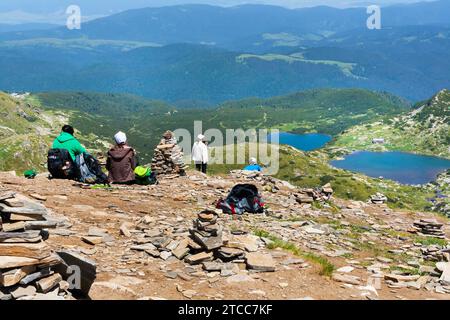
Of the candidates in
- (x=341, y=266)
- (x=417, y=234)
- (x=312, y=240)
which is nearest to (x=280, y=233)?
(x=312, y=240)

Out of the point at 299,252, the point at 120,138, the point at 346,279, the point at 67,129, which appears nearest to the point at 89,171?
the point at 120,138

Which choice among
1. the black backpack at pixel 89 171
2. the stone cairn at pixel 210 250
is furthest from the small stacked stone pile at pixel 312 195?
the stone cairn at pixel 210 250

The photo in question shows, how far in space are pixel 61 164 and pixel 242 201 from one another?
1005 centimetres

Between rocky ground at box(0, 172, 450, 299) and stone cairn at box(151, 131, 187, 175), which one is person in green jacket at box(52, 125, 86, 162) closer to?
rocky ground at box(0, 172, 450, 299)

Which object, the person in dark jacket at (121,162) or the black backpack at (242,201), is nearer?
the black backpack at (242,201)

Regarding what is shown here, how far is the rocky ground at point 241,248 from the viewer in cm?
1234

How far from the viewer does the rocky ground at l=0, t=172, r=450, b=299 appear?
12.3 metres

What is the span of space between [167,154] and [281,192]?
8466 mm

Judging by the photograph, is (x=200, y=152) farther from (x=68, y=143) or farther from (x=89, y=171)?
(x=68, y=143)

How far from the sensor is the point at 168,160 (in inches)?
1270

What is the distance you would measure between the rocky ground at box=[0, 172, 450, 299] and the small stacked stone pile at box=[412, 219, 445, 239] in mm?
51

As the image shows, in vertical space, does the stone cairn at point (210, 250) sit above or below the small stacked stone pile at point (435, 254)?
above

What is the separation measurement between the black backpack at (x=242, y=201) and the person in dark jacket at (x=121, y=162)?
5.93m

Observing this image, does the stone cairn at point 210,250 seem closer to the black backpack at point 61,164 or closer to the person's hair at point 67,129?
the black backpack at point 61,164
